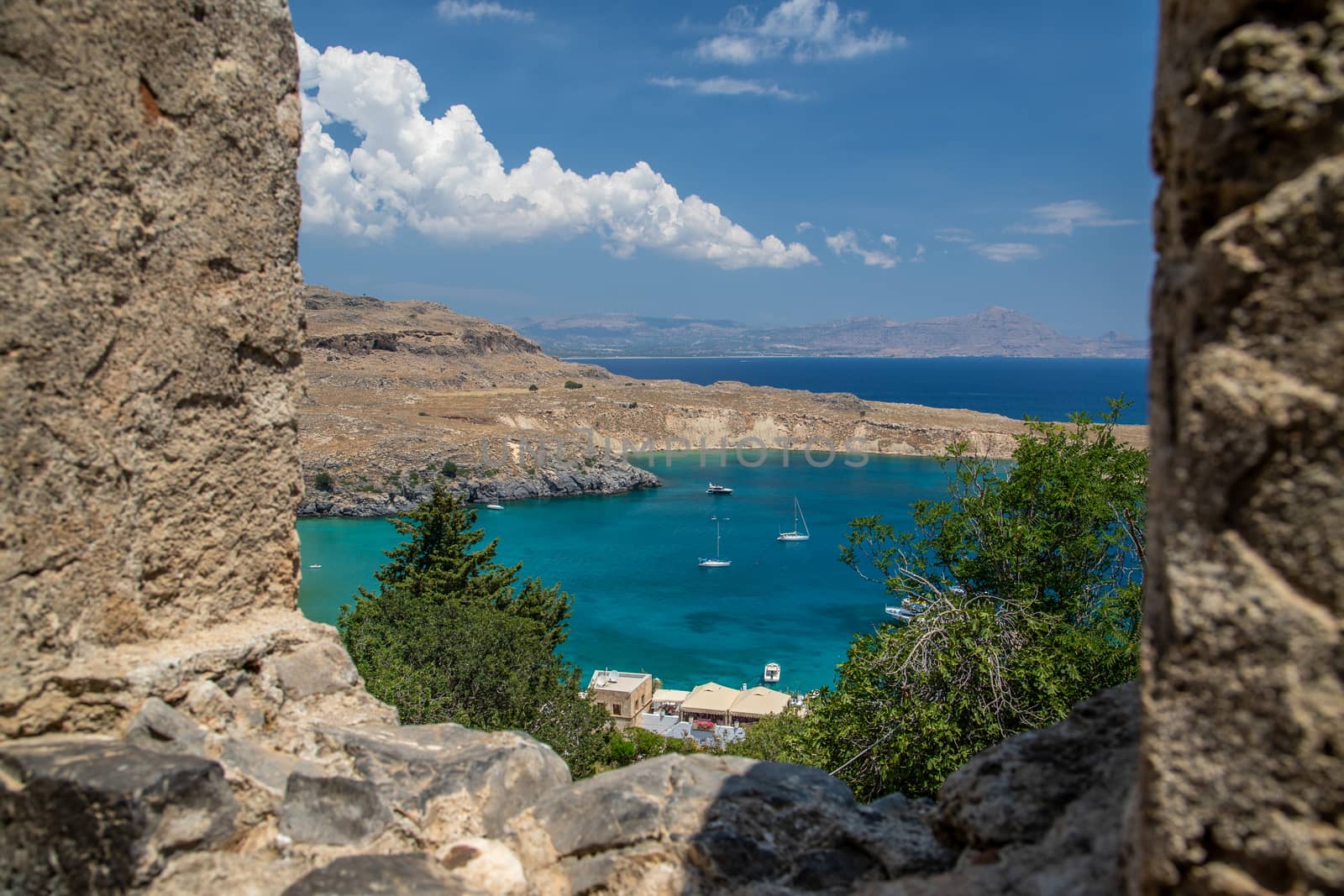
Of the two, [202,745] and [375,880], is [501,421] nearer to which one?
[202,745]

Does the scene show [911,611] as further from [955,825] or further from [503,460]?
[503,460]

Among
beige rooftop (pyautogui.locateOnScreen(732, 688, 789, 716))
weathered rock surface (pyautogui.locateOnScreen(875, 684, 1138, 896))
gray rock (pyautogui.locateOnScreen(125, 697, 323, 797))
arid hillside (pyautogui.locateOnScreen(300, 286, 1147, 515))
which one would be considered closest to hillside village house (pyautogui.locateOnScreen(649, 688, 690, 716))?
beige rooftop (pyautogui.locateOnScreen(732, 688, 789, 716))

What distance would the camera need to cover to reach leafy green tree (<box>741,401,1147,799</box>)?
9492mm

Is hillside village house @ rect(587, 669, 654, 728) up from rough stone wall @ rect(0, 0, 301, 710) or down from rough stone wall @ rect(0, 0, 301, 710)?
down

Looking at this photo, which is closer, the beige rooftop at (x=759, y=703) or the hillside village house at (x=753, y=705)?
the hillside village house at (x=753, y=705)

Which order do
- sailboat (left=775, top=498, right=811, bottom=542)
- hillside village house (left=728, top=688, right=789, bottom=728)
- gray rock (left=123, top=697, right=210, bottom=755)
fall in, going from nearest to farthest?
gray rock (left=123, top=697, right=210, bottom=755) → hillside village house (left=728, top=688, right=789, bottom=728) → sailboat (left=775, top=498, right=811, bottom=542)

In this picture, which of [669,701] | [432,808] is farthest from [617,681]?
[432,808]

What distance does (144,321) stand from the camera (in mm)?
4281

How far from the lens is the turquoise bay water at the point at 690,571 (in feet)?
133

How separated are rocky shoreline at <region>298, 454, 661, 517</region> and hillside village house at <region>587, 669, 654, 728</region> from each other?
2497 cm

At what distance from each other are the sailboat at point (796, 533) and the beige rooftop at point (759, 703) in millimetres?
26516

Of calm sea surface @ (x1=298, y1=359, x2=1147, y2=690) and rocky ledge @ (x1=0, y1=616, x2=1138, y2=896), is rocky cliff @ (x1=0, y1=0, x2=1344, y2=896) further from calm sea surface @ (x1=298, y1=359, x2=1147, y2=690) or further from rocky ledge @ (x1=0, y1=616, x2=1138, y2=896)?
calm sea surface @ (x1=298, y1=359, x2=1147, y2=690)

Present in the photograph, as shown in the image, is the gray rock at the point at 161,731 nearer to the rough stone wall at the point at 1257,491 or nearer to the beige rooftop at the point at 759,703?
the rough stone wall at the point at 1257,491

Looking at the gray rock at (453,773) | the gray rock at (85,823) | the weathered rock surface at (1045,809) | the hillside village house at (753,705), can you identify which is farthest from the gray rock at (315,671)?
the hillside village house at (753,705)
